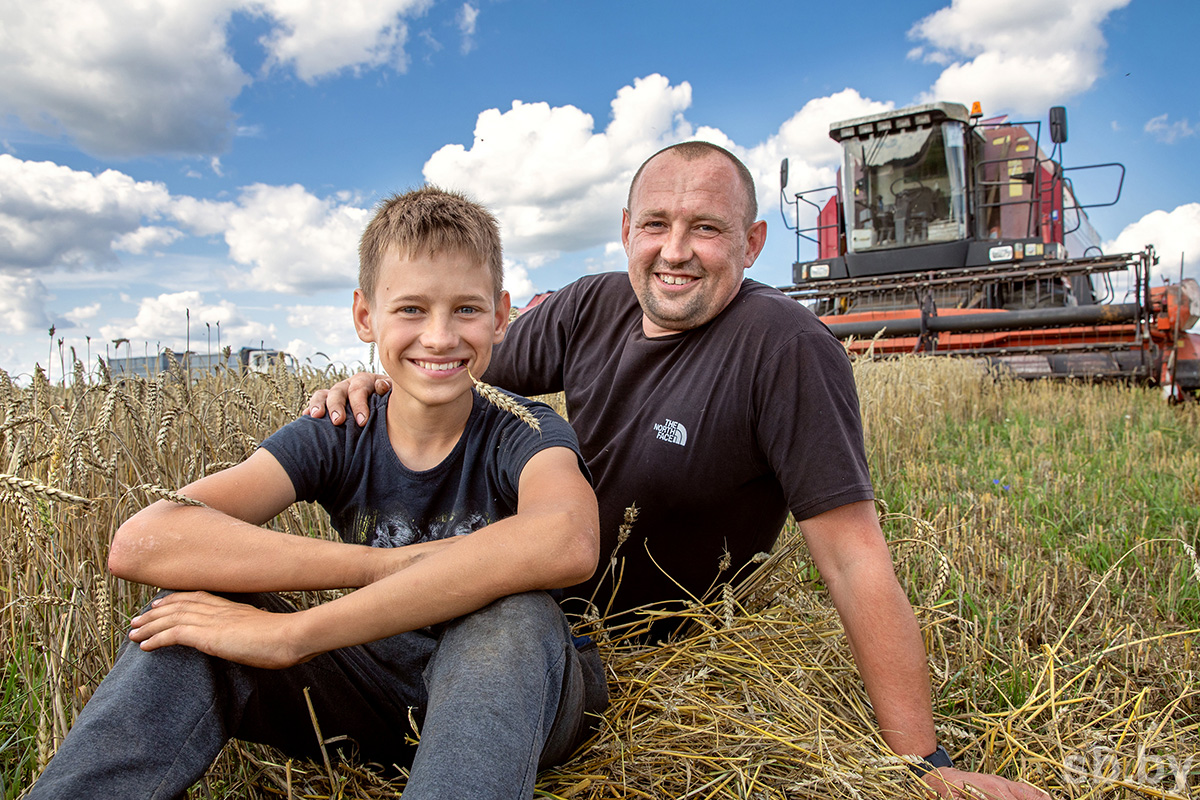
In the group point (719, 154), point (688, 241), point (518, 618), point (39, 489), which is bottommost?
point (518, 618)

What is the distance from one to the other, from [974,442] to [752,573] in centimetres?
435

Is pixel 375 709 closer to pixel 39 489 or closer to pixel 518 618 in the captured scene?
pixel 518 618

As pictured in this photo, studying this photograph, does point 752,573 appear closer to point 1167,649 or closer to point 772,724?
point 772,724

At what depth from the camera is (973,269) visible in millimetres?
8375

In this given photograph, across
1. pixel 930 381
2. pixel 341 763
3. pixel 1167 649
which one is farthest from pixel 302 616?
pixel 930 381

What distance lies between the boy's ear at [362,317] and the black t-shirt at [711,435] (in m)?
0.70

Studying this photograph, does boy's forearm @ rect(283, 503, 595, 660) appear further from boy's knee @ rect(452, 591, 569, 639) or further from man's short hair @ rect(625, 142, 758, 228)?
man's short hair @ rect(625, 142, 758, 228)

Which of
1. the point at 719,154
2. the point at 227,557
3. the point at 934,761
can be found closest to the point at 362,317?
the point at 227,557

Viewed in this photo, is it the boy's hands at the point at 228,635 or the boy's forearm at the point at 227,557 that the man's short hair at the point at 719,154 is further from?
the boy's hands at the point at 228,635

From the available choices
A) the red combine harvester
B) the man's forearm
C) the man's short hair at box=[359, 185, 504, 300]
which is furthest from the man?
the red combine harvester

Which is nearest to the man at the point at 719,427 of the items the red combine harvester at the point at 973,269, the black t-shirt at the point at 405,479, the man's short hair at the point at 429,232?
the black t-shirt at the point at 405,479

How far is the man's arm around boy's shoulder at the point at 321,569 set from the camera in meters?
1.27

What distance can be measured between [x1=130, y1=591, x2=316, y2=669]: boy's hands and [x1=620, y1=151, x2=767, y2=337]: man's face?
1.26 meters

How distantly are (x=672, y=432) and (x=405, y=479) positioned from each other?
681 millimetres
